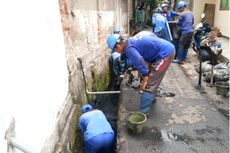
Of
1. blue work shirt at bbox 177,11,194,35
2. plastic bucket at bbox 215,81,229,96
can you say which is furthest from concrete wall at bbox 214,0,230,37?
plastic bucket at bbox 215,81,229,96

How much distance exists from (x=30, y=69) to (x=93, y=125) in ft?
6.01

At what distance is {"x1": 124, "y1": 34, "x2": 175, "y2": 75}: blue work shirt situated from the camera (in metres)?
4.33

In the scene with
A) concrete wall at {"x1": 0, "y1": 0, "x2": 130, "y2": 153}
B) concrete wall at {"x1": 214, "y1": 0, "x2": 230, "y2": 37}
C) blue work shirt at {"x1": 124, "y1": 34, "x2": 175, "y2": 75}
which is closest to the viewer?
concrete wall at {"x1": 0, "y1": 0, "x2": 130, "y2": 153}

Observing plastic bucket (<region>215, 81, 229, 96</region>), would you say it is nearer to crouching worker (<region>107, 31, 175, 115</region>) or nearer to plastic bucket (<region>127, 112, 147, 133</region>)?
crouching worker (<region>107, 31, 175, 115</region>)

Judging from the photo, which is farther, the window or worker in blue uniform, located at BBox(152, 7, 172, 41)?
the window

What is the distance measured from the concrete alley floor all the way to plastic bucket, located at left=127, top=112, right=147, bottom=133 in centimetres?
10

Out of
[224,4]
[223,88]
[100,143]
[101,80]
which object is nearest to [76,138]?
[100,143]

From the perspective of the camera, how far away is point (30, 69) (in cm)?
264

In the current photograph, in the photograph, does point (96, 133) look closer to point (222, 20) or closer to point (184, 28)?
point (184, 28)

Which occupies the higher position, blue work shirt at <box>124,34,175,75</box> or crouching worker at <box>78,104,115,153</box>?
blue work shirt at <box>124,34,175,75</box>

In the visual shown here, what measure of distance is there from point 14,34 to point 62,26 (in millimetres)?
2274

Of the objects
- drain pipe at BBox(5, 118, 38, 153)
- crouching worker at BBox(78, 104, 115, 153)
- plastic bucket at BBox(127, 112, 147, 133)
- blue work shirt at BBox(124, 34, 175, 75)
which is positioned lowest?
crouching worker at BBox(78, 104, 115, 153)

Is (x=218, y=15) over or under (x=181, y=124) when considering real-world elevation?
over

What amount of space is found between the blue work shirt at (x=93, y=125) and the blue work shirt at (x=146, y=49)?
110 cm
